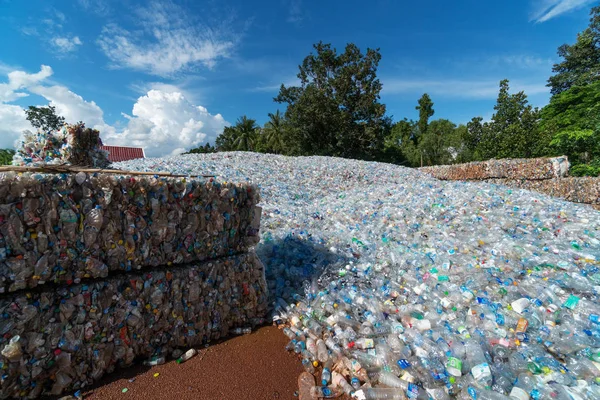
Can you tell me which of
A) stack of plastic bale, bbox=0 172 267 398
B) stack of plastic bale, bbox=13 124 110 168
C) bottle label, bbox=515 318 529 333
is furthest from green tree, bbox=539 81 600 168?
stack of plastic bale, bbox=13 124 110 168

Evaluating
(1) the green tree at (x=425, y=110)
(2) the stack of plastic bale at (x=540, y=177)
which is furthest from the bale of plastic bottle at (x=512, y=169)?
(1) the green tree at (x=425, y=110)

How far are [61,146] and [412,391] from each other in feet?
18.4

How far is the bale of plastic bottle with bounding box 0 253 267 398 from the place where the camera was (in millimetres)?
1693

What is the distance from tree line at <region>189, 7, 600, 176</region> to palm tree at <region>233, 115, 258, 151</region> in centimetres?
1227

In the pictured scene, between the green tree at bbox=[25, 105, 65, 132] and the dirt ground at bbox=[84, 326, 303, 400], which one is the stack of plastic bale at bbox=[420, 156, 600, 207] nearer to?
the dirt ground at bbox=[84, 326, 303, 400]

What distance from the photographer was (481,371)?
1.98m

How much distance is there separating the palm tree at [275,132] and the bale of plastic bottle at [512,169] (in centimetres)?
1896

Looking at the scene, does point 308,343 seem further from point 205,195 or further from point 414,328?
point 205,195

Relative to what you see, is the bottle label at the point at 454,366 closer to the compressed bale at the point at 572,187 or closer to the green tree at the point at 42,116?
the compressed bale at the point at 572,187

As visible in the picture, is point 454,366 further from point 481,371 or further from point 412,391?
point 412,391

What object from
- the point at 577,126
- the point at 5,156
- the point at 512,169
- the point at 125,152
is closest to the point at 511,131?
the point at 577,126


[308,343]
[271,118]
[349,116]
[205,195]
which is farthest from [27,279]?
[271,118]

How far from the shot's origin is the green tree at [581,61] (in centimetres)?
2223

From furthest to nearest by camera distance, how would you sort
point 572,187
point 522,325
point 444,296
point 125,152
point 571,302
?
1. point 125,152
2. point 572,187
3. point 444,296
4. point 571,302
5. point 522,325
